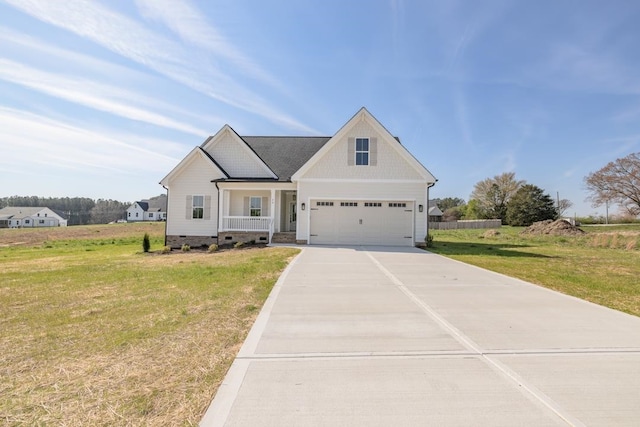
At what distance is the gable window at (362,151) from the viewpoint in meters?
17.0

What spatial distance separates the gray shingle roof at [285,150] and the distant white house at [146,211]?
7403 centimetres

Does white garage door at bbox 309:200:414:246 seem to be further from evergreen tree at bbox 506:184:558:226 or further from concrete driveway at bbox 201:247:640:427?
evergreen tree at bbox 506:184:558:226

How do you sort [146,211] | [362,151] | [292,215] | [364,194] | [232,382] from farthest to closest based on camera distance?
1. [146,211]
2. [292,215]
3. [362,151]
4. [364,194]
5. [232,382]

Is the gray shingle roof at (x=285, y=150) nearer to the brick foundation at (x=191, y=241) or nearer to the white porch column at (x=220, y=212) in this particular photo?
the white porch column at (x=220, y=212)

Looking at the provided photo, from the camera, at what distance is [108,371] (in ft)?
10.6

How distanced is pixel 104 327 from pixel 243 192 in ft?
47.1

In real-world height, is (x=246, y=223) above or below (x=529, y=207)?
below

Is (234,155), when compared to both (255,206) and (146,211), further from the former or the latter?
(146,211)

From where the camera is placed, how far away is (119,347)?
3822 mm

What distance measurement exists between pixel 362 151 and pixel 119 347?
48.3 feet

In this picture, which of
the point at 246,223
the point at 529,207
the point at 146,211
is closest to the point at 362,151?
the point at 246,223

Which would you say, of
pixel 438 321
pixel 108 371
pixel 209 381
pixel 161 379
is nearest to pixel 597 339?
pixel 438 321

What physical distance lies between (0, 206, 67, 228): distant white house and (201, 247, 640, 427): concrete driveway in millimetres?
106453

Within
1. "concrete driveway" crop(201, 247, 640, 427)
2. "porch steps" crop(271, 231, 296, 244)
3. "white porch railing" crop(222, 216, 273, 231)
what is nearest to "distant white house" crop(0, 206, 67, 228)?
"white porch railing" crop(222, 216, 273, 231)
